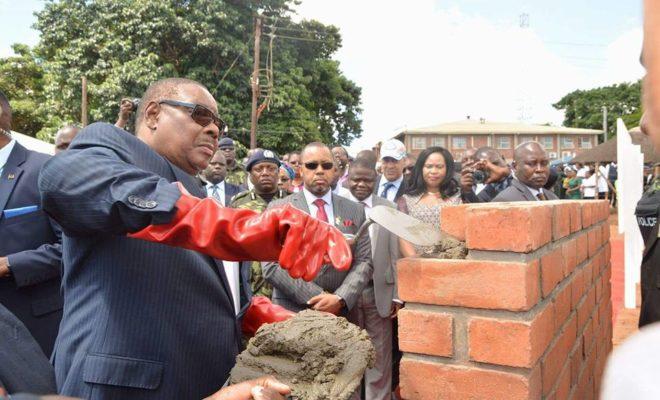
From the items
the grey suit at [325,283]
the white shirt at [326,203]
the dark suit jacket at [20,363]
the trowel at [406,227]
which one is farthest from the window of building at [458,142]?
the dark suit jacket at [20,363]

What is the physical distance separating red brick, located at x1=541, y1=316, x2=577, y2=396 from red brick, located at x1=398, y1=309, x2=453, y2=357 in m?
0.30

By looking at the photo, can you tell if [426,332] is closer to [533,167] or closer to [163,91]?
[163,91]

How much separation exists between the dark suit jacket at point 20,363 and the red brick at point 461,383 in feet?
3.00

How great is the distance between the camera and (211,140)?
1955mm

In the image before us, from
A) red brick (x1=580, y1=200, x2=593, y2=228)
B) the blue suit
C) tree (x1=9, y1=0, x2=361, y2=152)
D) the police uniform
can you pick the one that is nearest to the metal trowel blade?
the blue suit

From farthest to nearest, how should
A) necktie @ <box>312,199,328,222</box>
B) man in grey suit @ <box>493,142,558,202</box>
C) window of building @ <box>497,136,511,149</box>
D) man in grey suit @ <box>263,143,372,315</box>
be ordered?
window of building @ <box>497,136,511,149</box>, man in grey suit @ <box>493,142,558,202</box>, necktie @ <box>312,199,328,222</box>, man in grey suit @ <box>263,143,372,315</box>

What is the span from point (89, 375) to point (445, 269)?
40.7 inches

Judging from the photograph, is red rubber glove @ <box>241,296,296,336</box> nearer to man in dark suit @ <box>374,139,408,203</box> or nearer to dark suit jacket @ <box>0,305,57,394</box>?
dark suit jacket @ <box>0,305,57,394</box>

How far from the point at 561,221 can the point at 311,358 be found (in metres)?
Answer: 0.99

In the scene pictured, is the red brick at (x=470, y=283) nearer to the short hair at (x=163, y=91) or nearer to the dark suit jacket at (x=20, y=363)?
the dark suit jacket at (x=20, y=363)

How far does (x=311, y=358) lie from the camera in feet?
4.65

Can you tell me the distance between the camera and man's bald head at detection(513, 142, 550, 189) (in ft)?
15.2

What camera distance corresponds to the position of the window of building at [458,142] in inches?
2323

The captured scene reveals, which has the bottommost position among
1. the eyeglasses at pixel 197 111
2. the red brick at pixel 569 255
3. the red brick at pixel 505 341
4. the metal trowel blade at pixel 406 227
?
the red brick at pixel 505 341
